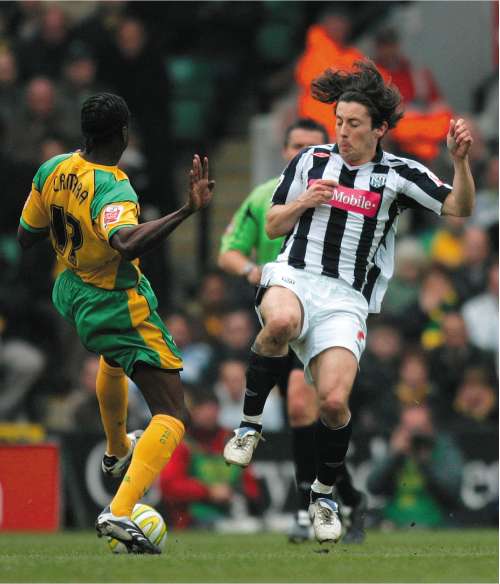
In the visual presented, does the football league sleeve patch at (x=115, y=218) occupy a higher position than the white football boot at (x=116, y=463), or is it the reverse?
the football league sleeve patch at (x=115, y=218)

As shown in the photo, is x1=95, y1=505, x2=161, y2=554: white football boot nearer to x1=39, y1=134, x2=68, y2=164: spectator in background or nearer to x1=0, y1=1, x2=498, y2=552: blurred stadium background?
x1=0, y1=1, x2=498, y2=552: blurred stadium background

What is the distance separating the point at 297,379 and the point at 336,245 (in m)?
1.55

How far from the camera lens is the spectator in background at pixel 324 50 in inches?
599

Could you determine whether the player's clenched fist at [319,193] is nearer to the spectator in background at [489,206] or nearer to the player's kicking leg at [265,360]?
the player's kicking leg at [265,360]

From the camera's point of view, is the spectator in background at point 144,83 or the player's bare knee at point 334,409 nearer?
the player's bare knee at point 334,409

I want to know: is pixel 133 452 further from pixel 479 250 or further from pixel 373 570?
pixel 479 250

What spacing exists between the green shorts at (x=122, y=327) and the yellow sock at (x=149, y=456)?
0.31m

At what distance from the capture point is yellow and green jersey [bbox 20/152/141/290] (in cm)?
792

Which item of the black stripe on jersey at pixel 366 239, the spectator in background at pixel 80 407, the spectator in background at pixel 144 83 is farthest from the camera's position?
the spectator in background at pixel 144 83

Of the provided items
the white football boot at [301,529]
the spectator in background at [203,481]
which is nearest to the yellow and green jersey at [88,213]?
the white football boot at [301,529]

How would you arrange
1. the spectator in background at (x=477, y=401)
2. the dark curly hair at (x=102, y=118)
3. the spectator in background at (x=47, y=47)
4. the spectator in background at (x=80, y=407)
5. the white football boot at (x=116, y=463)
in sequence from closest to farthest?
1. the dark curly hair at (x=102, y=118)
2. the white football boot at (x=116, y=463)
3. the spectator in background at (x=477, y=401)
4. the spectator in background at (x=80, y=407)
5. the spectator in background at (x=47, y=47)

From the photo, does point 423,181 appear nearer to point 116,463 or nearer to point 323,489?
point 323,489

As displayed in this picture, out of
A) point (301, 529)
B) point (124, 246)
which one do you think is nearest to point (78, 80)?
point (301, 529)

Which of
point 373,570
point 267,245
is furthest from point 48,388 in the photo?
point 373,570
